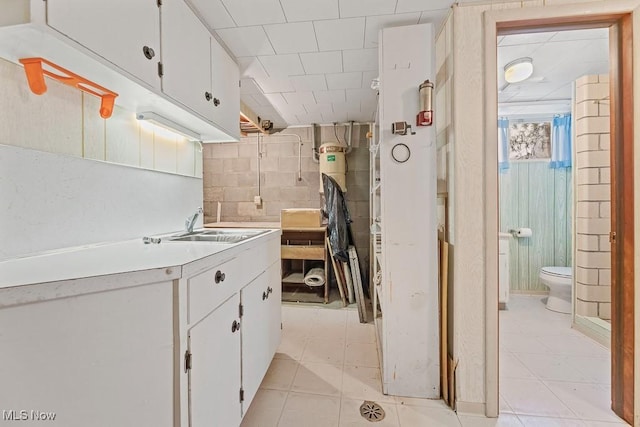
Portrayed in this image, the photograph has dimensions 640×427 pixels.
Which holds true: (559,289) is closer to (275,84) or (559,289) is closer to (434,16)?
(434,16)

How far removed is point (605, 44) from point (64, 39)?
2944mm

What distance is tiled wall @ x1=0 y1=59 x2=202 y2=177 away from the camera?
944mm

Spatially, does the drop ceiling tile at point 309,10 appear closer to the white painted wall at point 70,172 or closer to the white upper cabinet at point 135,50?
the white upper cabinet at point 135,50

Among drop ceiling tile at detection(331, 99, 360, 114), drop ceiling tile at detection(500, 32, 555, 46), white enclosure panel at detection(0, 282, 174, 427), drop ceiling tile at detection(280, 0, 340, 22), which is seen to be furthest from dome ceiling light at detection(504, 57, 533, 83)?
white enclosure panel at detection(0, 282, 174, 427)

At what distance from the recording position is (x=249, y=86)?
93.5 inches

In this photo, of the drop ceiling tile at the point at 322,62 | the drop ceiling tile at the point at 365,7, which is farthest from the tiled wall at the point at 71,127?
the drop ceiling tile at the point at 365,7

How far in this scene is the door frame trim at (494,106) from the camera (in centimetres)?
132

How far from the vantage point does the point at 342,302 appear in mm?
3055

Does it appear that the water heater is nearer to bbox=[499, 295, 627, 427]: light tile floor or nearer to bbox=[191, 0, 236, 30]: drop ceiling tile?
bbox=[191, 0, 236, 30]: drop ceiling tile

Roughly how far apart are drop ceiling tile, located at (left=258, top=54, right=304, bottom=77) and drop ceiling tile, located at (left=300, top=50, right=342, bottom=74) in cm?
5

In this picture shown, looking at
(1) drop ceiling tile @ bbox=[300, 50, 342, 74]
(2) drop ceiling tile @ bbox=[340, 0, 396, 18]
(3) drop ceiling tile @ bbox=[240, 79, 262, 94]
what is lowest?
(2) drop ceiling tile @ bbox=[340, 0, 396, 18]

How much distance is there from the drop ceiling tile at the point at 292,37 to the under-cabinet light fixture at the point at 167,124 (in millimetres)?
777

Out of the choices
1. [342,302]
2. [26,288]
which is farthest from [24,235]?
[342,302]

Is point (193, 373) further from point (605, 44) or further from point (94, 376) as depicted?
point (605, 44)
